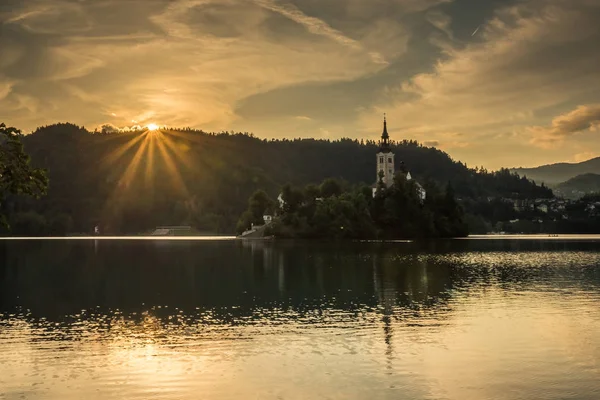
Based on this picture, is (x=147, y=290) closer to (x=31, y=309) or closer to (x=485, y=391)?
(x=31, y=309)

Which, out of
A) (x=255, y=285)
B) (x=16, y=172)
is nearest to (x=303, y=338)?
(x=16, y=172)

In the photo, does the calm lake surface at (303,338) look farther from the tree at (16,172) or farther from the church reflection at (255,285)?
the tree at (16,172)

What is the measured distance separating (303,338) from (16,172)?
22.8m

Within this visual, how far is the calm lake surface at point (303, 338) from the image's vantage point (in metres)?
30.6

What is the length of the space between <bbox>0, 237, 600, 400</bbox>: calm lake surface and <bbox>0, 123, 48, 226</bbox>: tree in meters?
9.58

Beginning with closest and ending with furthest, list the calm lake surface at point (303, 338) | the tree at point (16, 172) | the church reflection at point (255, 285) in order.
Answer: the tree at point (16, 172)
the calm lake surface at point (303, 338)
the church reflection at point (255, 285)

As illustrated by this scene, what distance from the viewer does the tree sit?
85.4ft

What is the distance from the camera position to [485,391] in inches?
1164

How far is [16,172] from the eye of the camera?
26.2 metres

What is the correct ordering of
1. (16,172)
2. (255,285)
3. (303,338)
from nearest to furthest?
(16,172) → (303,338) → (255,285)

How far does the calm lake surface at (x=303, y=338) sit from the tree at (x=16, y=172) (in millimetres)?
9579

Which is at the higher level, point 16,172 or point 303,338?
point 16,172

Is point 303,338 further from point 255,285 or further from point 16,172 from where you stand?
point 255,285

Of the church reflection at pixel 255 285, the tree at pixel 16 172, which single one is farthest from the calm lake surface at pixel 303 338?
the tree at pixel 16 172
